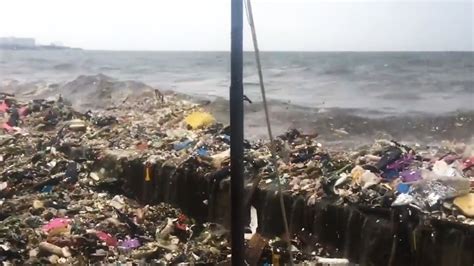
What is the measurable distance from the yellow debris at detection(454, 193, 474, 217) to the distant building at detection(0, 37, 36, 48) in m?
1.96

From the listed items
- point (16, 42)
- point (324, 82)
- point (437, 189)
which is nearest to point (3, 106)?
point (16, 42)

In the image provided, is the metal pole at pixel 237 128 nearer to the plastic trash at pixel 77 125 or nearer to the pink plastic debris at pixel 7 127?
the plastic trash at pixel 77 125

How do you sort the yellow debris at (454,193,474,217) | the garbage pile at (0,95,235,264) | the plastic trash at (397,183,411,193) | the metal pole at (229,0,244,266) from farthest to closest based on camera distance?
the garbage pile at (0,95,235,264) → the plastic trash at (397,183,411,193) → the yellow debris at (454,193,474,217) → the metal pole at (229,0,244,266)

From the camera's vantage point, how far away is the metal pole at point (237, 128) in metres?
1.48

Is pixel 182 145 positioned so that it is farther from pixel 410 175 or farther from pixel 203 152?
pixel 410 175

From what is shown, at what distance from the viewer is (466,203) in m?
2.06

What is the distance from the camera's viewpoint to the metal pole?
1479mm

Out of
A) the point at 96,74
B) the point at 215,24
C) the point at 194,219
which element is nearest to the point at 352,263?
the point at 194,219

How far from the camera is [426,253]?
2123 millimetres

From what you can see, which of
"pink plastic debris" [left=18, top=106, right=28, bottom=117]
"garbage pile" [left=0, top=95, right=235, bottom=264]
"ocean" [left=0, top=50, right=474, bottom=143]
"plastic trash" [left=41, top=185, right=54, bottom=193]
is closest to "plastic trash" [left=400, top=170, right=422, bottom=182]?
"ocean" [left=0, top=50, right=474, bottom=143]

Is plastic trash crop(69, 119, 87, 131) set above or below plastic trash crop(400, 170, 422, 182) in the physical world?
above

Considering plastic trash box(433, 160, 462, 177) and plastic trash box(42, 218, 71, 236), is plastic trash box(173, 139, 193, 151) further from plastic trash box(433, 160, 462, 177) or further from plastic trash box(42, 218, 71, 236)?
plastic trash box(433, 160, 462, 177)

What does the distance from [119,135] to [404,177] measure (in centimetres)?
138

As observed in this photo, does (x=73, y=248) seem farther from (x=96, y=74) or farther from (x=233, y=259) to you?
(x=233, y=259)
